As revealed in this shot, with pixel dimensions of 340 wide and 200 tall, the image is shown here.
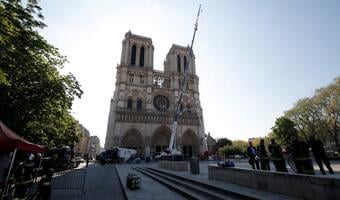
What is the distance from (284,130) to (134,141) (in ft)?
90.4

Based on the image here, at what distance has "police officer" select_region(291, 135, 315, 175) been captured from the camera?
5.66 meters

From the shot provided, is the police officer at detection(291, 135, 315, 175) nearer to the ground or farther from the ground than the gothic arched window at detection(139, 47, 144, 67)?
nearer to the ground

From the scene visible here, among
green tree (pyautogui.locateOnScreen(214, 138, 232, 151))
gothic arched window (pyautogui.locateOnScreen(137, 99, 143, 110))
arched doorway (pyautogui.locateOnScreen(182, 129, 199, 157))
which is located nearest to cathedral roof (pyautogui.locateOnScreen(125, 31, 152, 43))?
gothic arched window (pyautogui.locateOnScreen(137, 99, 143, 110))

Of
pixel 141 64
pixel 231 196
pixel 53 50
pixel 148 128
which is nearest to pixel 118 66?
pixel 141 64

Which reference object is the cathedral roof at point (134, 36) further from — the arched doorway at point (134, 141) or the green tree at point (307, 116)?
the green tree at point (307, 116)

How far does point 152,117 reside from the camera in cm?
3784

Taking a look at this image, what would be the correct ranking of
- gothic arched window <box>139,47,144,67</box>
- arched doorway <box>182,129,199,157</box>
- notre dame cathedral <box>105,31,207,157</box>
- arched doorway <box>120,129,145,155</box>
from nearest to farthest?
notre dame cathedral <box>105,31,207,157</box> → arched doorway <box>120,129,145,155</box> → arched doorway <box>182,129,199,157</box> → gothic arched window <box>139,47,144,67</box>

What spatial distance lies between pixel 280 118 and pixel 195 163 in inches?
1217

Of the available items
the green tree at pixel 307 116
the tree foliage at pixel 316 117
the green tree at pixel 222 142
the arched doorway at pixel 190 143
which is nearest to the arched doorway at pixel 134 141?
the arched doorway at pixel 190 143

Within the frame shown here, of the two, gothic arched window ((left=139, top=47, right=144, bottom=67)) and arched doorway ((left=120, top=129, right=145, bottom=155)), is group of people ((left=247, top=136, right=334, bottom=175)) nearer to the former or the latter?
arched doorway ((left=120, top=129, right=145, bottom=155))

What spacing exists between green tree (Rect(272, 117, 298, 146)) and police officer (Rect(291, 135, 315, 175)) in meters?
30.4

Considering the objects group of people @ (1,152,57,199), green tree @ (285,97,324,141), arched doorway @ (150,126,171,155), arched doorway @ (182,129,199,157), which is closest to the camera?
group of people @ (1,152,57,199)

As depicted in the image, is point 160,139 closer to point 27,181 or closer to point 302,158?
point 27,181

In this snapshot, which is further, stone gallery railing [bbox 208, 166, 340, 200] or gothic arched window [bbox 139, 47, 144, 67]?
gothic arched window [bbox 139, 47, 144, 67]
